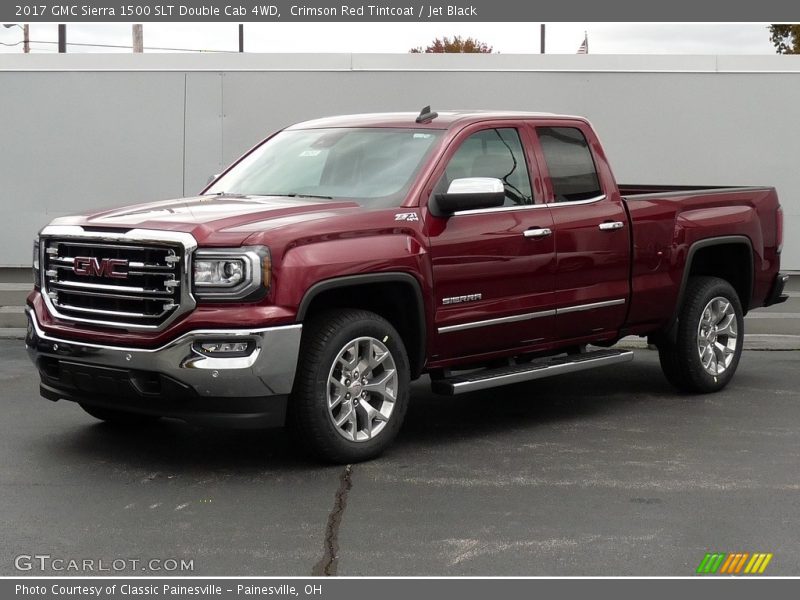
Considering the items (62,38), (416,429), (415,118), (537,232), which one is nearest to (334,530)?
(416,429)

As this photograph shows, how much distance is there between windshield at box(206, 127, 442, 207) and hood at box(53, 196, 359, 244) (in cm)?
25

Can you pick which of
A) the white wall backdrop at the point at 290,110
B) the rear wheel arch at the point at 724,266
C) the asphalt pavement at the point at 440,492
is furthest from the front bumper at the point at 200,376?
the white wall backdrop at the point at 290,110

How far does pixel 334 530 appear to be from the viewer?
18.6 ft

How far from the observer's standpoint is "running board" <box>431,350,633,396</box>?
7410 millimetres

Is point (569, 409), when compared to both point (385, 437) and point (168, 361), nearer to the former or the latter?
point (385, 437)

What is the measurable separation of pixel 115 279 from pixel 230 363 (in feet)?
2.75

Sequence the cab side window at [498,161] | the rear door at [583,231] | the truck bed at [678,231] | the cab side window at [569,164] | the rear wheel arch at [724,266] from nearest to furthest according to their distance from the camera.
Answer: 1. the cab side window at [498,161]
2. the rear door at [583,231]
3. the cab side window at [569,164]
4. the truck bed at [678,231]
5. the rear wheel arch at [724,266]

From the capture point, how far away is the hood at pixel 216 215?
6477 mm

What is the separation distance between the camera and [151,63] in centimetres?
1375

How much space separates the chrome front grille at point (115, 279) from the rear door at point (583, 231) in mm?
2619

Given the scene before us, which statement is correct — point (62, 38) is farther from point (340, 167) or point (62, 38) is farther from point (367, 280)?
point (367, 280)

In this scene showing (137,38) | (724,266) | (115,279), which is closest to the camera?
(115,279)

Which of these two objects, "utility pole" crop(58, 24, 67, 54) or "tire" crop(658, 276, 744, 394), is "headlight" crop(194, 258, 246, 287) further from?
"utility pole" crop(58, 24, 67, 54)

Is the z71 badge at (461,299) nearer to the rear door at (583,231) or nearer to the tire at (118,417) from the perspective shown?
the rear door at (583,231)
